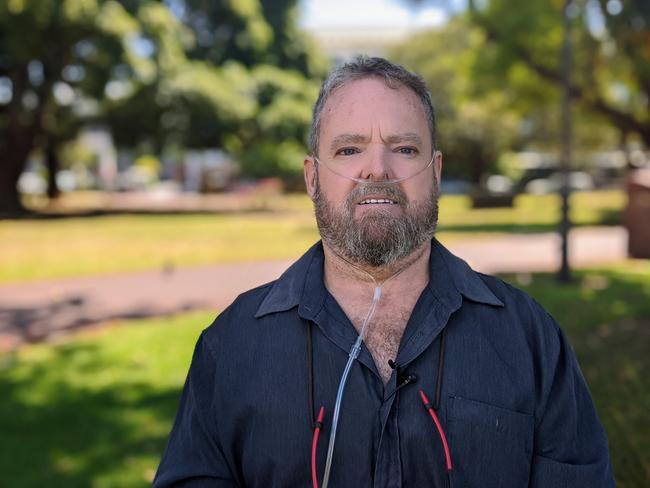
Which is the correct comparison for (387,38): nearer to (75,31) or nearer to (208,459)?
(75,31)

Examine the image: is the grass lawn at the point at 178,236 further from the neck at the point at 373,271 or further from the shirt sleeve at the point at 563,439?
the shirt sleeve at the point at 563,439

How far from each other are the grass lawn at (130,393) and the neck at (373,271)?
9.11 feet

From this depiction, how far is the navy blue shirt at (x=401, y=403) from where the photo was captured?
2.04 metres

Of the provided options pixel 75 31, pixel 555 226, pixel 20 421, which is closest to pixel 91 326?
pixel 20 421

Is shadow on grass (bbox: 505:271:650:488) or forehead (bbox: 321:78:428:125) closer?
forehead (bbox: 321:78:428:125)

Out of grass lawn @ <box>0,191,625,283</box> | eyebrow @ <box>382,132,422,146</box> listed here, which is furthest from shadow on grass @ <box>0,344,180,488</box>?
grass lawn @ <box>0,191,625,283</box>

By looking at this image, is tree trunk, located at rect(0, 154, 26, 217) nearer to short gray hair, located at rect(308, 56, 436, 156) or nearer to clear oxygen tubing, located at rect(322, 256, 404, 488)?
short gray hair, located at rect(308, 56, 436, 156)

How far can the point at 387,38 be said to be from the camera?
295 feet

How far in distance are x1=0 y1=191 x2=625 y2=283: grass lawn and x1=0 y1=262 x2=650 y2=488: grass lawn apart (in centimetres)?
528

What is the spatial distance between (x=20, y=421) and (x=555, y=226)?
17.4 meters

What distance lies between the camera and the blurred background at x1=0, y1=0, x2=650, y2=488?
6273 millimetres

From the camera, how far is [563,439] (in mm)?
2090

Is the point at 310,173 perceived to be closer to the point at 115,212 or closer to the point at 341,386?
the point at 341,386

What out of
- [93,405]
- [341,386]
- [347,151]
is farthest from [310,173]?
[93,405]
